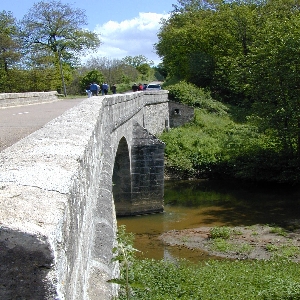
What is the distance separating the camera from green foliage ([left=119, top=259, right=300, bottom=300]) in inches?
344

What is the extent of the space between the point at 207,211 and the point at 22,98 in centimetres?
914

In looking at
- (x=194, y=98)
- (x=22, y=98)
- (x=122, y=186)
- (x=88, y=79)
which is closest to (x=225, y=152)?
(x=194, y=98)

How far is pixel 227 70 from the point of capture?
35094 millimetres

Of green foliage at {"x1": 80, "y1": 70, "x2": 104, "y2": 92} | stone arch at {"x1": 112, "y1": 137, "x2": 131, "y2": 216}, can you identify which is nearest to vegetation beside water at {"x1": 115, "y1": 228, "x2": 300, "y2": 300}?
stone arch at {"x1": 112, "y1": 137, "x2": 131, "y2": 216}

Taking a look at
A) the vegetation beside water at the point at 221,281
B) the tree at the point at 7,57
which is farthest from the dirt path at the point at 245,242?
the tree at the point at 7,57

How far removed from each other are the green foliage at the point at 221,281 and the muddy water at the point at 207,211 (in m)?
2.79

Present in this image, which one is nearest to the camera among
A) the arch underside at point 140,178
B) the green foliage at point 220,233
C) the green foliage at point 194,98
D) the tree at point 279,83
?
the green foliage at point 220,233

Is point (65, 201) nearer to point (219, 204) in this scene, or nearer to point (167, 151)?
point (219, 204)

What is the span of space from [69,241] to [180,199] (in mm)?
19125

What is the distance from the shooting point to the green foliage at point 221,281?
8.75 meters

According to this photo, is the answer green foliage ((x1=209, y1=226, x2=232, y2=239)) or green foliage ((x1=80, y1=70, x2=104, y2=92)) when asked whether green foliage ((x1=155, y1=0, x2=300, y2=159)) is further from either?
green foliage ((x1=209, y1=226, x2=232, y2=239))

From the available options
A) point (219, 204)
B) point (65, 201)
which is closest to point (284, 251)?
point (219, 204)

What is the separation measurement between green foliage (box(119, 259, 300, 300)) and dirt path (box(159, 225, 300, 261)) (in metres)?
1.89

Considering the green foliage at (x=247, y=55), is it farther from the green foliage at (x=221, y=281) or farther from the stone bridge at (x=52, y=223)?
the stone bridge at (x=52, y=223)
